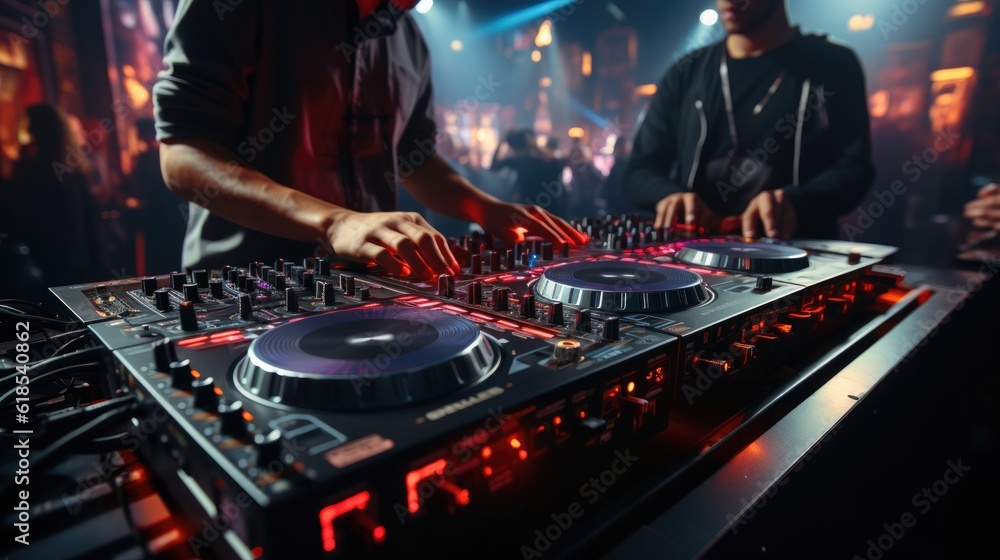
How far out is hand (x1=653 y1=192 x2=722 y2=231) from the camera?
248 cm

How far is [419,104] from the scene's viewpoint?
8.05 ft

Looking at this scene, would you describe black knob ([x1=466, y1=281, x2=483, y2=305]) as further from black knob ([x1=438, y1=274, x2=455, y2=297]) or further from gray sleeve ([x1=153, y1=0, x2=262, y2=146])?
gray sleeve ([x1=153, y1=0, x2=262, y2=146])

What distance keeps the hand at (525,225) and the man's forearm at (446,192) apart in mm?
70

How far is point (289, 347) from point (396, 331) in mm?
152

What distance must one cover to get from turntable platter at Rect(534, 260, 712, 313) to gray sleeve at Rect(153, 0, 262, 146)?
3.93ft

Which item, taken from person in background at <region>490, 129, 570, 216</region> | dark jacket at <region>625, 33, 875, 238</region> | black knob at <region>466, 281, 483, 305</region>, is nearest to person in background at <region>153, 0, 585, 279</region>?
black knob at <region>466, 281, 483, 305</region>

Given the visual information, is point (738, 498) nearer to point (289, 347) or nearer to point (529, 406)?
point (529, 406)

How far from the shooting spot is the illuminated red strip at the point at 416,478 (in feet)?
1.61

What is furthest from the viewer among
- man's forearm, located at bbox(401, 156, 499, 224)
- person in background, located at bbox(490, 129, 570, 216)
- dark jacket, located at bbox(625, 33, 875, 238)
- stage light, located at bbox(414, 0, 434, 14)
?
person in background, located at bbox(490, 129, 570, 216)

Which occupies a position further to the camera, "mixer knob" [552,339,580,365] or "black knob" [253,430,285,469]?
"mixer knob" [552,339,580,365]

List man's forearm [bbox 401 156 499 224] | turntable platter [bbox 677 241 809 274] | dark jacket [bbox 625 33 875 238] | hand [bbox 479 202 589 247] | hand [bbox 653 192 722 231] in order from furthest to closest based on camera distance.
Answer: dark jacket [bbox 625 33 875 238], hand [bbox 653 192 722 231], man's forearm [bbox 401 156 499 224], hand [bbox 479 202 589 247], turntable platter [bbox 677 241 809 274]

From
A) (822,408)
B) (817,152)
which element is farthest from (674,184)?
(822,408)

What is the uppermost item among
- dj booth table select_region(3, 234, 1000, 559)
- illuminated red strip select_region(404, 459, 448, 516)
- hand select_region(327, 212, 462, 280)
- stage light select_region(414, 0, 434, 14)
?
stage light select_region(414, 0, 434, 14)

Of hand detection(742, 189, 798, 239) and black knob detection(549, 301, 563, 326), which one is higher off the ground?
hand detection(742, 189, 798, 239)
